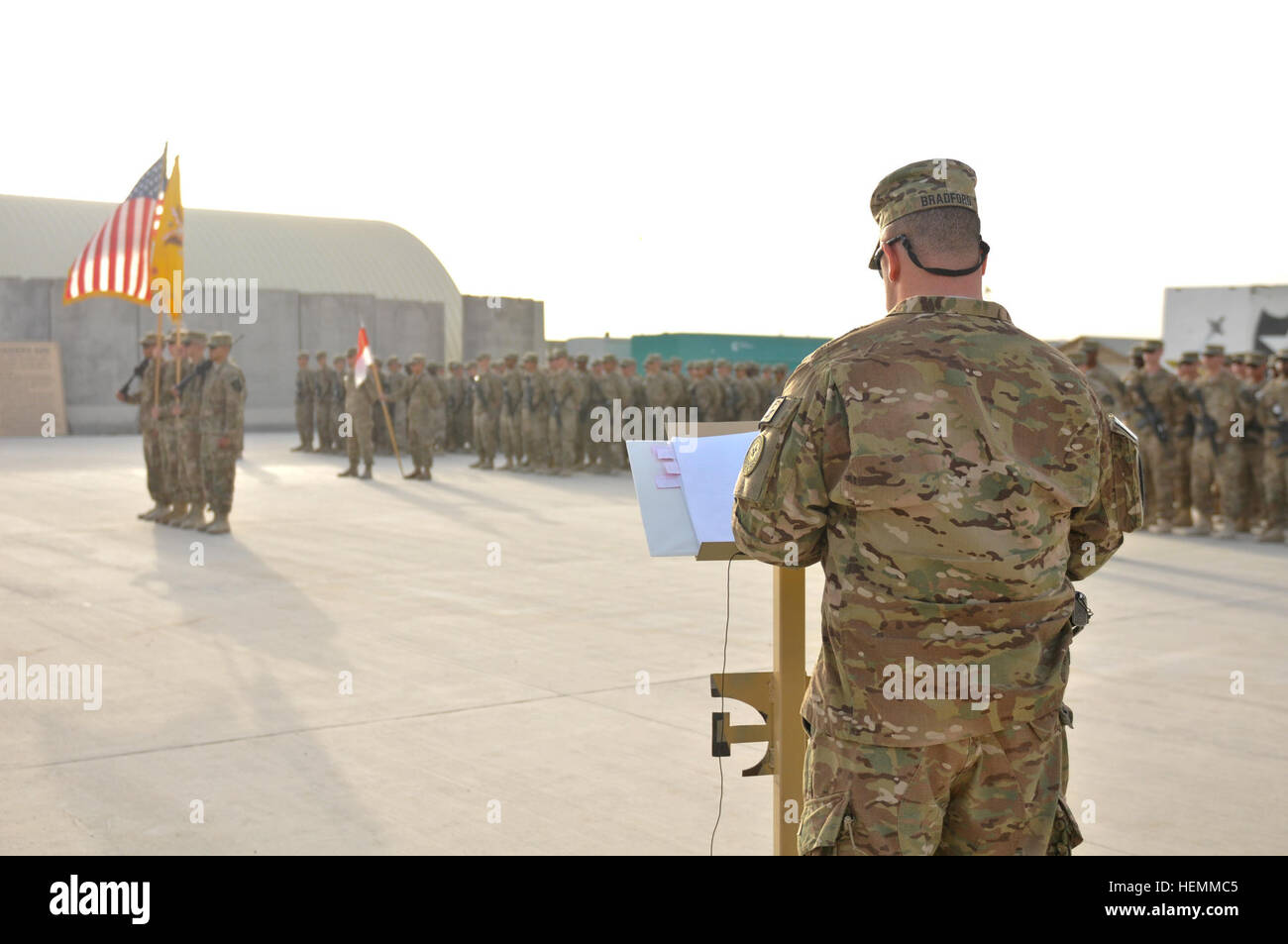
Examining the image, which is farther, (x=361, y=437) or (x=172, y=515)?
(x=361, y=437)

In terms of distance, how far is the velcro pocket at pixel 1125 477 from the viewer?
261 centimetres

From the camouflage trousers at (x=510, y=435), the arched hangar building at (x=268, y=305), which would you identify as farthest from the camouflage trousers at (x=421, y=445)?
the arched hangar building at (x=268, y=305)

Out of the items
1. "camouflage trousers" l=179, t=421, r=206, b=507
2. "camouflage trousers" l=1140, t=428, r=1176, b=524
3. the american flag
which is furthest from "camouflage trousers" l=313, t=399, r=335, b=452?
"camouflage trousers" l=1140, t=428, r=1176, b=524

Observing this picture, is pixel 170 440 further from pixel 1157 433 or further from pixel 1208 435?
pixel 1208 435

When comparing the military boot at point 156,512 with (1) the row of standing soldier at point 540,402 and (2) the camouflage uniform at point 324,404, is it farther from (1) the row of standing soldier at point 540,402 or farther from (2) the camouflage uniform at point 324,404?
(2) the camouflage uniform at point 324,404

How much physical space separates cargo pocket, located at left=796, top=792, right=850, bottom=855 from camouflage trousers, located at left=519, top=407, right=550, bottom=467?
18.1m

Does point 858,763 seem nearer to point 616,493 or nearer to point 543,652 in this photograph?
point 543,652

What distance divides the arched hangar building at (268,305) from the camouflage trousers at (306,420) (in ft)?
28.3

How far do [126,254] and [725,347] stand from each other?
4072 cm

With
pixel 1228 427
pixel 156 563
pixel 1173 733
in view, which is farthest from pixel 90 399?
pixel 1173 733

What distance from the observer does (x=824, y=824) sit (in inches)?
94.4

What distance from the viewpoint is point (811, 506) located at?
97.8 inches

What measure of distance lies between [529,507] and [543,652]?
7.96m

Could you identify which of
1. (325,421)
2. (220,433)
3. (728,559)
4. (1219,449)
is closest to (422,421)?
(325,421)
